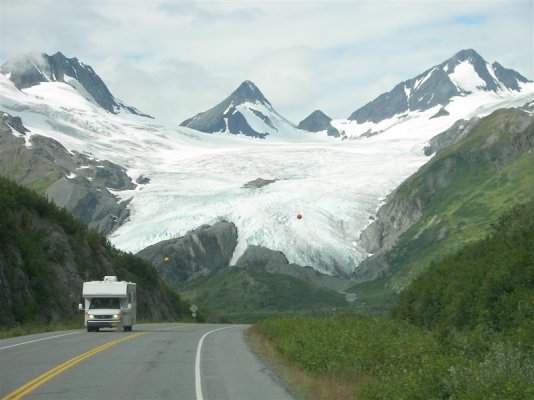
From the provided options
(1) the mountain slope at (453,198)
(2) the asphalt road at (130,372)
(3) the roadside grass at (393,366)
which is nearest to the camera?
(3) the roadside grass at (393,366)

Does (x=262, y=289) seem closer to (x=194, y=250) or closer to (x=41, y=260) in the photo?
(x=194, y=250)

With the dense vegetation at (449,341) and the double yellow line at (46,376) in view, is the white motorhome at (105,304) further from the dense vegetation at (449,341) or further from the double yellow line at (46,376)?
the double yellow line at (46,376)

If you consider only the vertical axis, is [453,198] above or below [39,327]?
above

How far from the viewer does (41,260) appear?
59719 millimetres

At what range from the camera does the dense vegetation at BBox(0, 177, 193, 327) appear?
174ft

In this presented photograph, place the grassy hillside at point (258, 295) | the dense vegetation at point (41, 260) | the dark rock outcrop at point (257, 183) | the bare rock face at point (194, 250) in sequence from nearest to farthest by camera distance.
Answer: the dense vegetation at point (41, 260)
the grassy hillside at point (258, 295)
the bare rock face at point (194, 250)
the dark rock outcrop at point (257, 183)

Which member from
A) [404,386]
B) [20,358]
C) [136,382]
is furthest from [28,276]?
[404,386]

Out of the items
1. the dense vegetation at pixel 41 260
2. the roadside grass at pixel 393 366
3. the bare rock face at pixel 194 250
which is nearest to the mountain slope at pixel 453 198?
the bare rock face at pixel 194 250

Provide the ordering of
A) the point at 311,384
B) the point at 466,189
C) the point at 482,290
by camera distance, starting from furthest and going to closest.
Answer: the point at 466,189
the point at 482,290
the point at 311,384

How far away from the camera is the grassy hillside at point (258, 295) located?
148 meters

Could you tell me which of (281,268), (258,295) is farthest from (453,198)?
(258,295)

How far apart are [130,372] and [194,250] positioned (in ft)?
523

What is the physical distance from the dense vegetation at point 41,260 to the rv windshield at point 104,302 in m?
6.07

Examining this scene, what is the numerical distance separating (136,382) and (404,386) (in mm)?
7067
